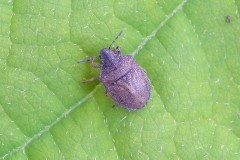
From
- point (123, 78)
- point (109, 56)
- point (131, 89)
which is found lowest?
point (131, 89)

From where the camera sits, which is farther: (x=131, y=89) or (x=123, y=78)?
(x=123, y=78)

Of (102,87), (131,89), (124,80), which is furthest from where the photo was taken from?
(124,80)

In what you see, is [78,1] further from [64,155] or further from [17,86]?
[64,155]

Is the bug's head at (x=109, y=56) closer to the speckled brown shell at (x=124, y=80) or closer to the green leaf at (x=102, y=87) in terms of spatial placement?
the speckled brown shell at (x=124, y=80)

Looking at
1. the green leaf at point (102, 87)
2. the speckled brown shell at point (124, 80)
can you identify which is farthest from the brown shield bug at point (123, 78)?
the green leaf at point (102, 87)

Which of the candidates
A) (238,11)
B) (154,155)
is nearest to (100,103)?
(154,155)

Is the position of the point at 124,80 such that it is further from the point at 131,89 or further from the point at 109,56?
the point at 109,56

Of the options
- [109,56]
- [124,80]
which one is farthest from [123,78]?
[109,56]

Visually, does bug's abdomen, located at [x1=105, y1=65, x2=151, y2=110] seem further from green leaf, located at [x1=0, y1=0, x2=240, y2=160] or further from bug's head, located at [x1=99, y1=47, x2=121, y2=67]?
bug's head, located at [x1=99, y1=47, x2=121, y2=67]
